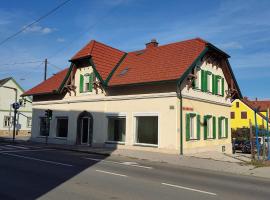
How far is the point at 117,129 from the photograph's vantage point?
76.8 ft

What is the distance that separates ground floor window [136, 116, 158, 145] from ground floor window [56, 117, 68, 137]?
778 cm

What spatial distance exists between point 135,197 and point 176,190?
1.66 meters

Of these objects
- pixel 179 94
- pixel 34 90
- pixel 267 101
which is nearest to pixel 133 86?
pixel 179 94

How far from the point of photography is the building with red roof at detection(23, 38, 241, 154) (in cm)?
2042

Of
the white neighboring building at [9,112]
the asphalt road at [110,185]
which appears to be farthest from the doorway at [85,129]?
the white neighboring building at [9,112]

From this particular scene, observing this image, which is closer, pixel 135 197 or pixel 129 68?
pixel 135 197

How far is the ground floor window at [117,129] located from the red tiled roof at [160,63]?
2719 millimetres

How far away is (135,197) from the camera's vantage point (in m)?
7.84

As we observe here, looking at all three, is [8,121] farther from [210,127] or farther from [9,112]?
[210,127]

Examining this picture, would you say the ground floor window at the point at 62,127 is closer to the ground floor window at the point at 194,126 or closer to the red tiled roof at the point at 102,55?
the red tiled roof at the point at 102,55

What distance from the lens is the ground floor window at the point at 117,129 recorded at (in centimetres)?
2294

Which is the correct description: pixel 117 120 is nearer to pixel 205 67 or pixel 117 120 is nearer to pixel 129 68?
pixel 129 68

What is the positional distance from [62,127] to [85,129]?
3.17 meters

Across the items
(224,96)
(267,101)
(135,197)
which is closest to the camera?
(135,197)
